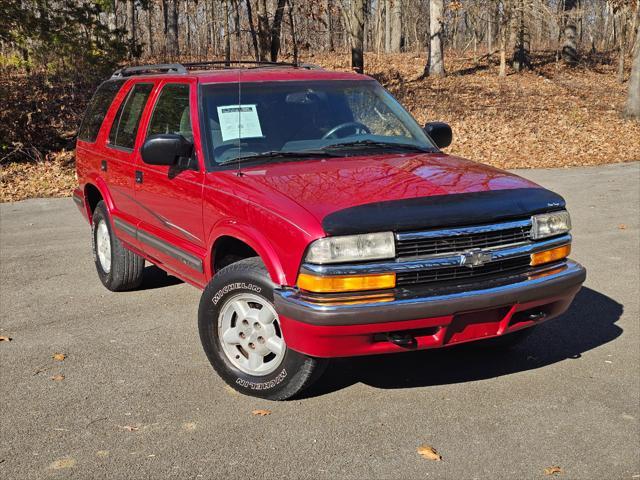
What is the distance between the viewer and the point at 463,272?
4.24 m

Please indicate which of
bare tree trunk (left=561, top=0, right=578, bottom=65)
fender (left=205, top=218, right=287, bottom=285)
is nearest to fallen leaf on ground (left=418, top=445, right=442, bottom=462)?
fender (left=205, top=218, right=287, bottom=285)

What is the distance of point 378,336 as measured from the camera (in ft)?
13.6

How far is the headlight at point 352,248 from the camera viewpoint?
3975 millimetres

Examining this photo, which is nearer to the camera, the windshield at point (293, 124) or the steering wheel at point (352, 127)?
the windshield at point (293, 124)

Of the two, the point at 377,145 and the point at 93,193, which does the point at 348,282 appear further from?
the point at 93,193

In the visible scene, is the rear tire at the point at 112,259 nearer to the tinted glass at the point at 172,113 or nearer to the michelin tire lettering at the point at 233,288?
the tinted glass at the point at 172,113

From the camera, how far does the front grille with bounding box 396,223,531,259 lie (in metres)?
4.07

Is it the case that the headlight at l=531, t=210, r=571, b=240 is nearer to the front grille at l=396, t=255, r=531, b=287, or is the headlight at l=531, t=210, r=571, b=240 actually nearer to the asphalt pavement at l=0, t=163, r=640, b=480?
the front grille at l=396, t=255, r=531, b=287

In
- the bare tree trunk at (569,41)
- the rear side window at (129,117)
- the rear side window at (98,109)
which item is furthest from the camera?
the bare tree trunk at (569,41)

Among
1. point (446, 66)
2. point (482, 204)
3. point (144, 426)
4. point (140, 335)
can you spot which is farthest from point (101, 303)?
point (446, 66)

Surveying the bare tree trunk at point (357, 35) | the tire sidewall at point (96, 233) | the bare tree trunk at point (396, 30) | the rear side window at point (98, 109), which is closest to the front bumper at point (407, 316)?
the tire sidewall at point (96, 233)

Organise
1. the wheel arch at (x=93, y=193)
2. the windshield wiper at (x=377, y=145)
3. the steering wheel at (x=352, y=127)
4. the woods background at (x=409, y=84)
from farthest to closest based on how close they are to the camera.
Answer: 1. the woods background at (x=409, y=84)
2. the wheel arch at (x=93, y=193)
3. the steering wheel at (x=352, y=127)
4. the windshield wiper at (x=377, y=145)

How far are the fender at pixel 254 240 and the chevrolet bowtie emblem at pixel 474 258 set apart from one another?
97cm

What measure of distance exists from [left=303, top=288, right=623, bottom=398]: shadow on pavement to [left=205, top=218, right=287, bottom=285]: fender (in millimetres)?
912
